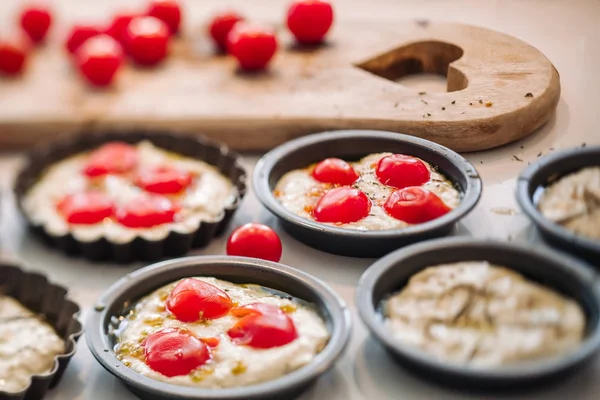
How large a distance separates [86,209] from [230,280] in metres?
0.55

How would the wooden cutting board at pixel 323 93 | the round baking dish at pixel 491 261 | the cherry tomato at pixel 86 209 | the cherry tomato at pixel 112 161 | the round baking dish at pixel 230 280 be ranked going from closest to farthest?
1. the round baking dish at pixel 491 261
2. the round baking dish at pixel 230 280
3. the wooden cutting board at pixel 323 93
4. the cherry tomato at pixel 86 209
5. the cherry tomato at pixel 112 161

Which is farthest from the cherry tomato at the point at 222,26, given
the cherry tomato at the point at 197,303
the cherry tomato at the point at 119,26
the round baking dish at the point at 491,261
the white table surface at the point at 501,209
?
the round baking dish at the point at 491,261

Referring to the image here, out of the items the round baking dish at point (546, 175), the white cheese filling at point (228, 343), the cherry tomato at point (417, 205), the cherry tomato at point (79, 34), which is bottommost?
the white cheese filling at point (228, 343)

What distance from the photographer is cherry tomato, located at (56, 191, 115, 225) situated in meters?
→ 1.83

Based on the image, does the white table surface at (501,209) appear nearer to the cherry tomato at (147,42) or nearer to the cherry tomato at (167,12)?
the cherry tomato at (147,42)

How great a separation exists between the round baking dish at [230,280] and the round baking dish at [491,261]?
83mm

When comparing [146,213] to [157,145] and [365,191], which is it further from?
[365,191]

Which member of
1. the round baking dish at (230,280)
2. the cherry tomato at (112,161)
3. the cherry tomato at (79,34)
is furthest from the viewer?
the cherry tomato at (79,34)

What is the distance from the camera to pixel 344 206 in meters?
1.47

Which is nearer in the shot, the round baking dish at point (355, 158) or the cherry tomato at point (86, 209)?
the round baking dish at point (355, 158)

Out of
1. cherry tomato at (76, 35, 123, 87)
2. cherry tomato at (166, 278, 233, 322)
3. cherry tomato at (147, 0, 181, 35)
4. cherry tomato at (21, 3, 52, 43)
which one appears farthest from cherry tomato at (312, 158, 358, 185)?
cherry tomato at (21, 3, 52, 43)

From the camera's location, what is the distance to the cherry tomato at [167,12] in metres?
2.48

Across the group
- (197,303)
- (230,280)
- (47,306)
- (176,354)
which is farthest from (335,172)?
(47,306)

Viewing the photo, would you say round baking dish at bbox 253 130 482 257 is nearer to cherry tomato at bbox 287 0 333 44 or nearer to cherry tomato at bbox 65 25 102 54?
cherry tomato at bbox 287 0 333 44
